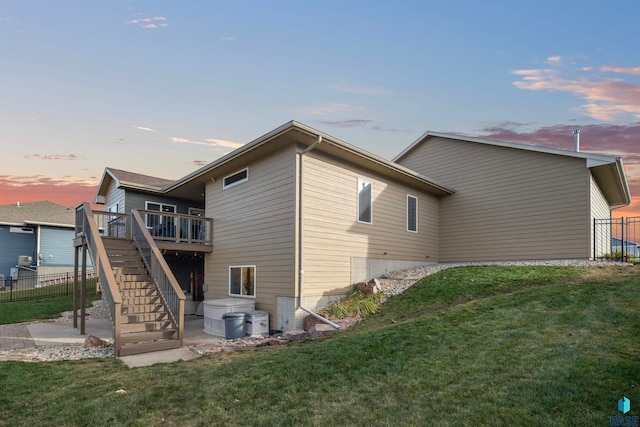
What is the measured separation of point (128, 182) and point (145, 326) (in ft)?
27.6

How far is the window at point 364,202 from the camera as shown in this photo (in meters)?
12.6

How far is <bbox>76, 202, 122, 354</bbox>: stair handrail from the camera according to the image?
8.32m

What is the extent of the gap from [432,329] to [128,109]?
1163 centimetres

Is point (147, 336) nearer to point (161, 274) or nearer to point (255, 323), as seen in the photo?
point (161, 274)

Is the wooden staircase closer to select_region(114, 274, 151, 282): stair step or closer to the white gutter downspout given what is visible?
select_region(114, 274, 151, 282): stair step

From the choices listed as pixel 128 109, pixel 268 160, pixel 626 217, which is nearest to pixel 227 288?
pixel 268 160

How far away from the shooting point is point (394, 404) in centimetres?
429

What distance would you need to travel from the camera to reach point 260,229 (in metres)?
11.8

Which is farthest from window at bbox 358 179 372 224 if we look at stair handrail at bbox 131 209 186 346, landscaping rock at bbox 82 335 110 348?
landscaping rock at bbox 82 335 110 348

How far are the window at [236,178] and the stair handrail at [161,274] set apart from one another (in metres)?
2.98

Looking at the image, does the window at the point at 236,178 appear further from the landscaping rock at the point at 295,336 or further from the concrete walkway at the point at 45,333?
the concrete walkway at the point at 45,333

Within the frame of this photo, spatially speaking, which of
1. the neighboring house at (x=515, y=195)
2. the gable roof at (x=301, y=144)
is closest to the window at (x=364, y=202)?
the gable roof at (x=301, y=144)

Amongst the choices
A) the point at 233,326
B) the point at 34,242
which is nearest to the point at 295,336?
the point at 233,326

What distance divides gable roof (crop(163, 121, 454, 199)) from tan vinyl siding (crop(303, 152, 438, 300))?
0.36 m
